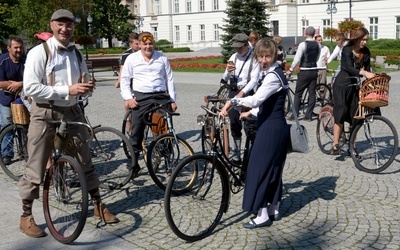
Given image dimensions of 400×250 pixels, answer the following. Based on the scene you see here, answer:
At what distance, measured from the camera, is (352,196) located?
6.08 m

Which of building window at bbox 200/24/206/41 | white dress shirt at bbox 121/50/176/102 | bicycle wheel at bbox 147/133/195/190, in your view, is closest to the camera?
bicycle wheel at bbox 147/133/195/190

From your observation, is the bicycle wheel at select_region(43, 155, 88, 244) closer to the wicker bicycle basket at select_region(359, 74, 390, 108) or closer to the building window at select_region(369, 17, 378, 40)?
the wicker bicycle basket at select_region(359, 74, 390, 108)

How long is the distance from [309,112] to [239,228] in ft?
22.5

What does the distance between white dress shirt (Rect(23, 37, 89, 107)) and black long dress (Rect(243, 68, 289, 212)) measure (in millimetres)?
1860

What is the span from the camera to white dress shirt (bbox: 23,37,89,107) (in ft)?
15.5

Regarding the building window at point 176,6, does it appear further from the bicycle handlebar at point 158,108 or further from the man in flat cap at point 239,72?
the bicycle handlebar at point 158,108

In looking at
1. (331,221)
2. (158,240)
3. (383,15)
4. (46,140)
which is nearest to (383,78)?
(331,221)

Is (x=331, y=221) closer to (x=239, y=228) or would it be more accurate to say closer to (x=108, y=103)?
(x=239, y=228)

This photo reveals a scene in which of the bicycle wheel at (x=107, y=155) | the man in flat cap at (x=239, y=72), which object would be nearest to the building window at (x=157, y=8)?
the man in flat cap at (x=239, y=72)

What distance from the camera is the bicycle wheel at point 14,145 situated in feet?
23.9

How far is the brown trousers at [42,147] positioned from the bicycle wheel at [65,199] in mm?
114

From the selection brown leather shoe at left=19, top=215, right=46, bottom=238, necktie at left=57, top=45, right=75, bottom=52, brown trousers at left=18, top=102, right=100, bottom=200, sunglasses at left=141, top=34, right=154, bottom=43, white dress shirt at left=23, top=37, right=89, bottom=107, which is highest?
sunglasses at left=141, top=34, right=154, bottom=43

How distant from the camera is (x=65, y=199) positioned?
523 cm

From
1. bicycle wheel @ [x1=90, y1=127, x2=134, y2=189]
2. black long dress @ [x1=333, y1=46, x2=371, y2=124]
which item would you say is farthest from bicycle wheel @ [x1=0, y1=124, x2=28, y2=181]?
black long dress @ [x1=333, y1=46, x2=371, y2=124]
